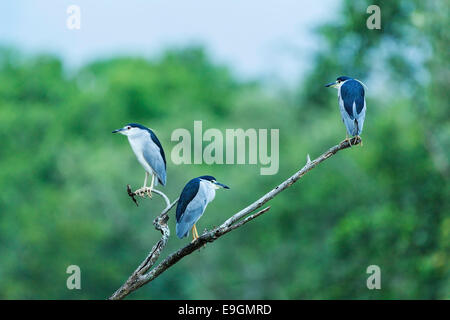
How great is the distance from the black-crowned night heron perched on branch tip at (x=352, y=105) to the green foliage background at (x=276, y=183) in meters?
10.9

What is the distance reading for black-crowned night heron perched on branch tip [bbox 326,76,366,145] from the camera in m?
5.03

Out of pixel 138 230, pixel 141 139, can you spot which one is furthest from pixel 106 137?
pixel 141 139

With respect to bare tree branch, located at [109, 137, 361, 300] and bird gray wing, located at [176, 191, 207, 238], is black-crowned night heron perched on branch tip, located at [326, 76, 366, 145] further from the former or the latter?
bird gray wing, located at [176, 191, 207, 238]

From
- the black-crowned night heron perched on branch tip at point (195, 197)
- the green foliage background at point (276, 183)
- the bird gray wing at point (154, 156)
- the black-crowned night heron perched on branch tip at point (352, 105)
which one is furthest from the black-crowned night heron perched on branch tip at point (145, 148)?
the green foliage background at point (276, 183)

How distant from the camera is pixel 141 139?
476cm

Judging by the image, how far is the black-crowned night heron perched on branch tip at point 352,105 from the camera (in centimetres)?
503

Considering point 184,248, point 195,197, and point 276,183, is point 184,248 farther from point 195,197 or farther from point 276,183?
point 276,183

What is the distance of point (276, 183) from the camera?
28.8 metres

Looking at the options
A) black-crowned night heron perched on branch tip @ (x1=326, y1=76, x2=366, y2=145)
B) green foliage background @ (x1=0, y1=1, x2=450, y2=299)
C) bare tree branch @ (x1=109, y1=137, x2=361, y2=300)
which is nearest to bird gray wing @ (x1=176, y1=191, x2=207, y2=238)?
bare tree branch @ (x1=109, y1=137, x2=361, y2=300)
